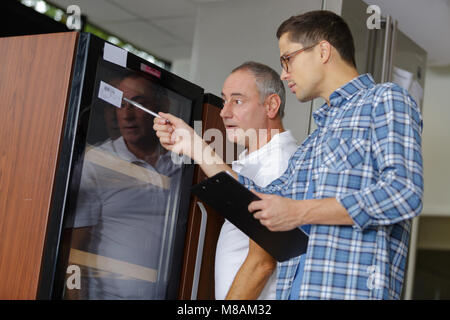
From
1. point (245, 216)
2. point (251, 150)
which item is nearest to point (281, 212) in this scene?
point (245, 216)

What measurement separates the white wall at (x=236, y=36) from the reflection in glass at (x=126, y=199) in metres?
1.14

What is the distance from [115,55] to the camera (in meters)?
1.73

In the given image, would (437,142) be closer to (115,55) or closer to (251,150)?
(251,150)

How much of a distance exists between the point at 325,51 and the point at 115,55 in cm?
59

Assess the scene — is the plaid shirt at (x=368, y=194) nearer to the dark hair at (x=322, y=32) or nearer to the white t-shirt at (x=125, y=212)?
the dark hair at (x=322, y=32)

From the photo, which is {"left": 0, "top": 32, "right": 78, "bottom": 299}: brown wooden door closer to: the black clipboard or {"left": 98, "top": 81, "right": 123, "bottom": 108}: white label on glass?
{"left": 98, "top": 81, "right": 123, "bottom": 108}: white label on glass

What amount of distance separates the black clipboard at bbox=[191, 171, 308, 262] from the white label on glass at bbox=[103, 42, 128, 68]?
1.44ft

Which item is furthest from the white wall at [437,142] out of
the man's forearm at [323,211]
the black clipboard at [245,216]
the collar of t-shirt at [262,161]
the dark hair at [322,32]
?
the man's forearm at [323,211]

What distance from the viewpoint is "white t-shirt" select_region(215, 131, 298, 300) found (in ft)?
6.10

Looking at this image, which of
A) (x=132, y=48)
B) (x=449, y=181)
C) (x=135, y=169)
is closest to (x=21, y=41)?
(x=135, y=169)

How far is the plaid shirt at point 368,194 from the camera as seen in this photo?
1360 mm

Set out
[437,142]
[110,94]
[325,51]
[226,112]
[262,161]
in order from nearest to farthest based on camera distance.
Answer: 1. [325,51]
2. [110,94]
3. [262,161]
4. [226,112]
5. [437,142]
